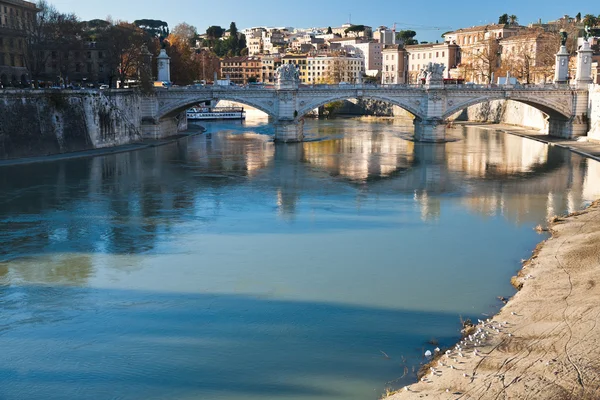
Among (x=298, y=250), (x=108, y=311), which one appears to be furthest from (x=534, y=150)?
(x=108, y=311)

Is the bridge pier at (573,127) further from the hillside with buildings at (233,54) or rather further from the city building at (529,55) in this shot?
the city building at (529,55)

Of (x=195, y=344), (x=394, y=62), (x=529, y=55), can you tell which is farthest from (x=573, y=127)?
(x=394, y=62)

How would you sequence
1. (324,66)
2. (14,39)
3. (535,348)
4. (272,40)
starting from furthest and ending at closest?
1. (272,40)
2. (324,66)
3. (14,39)
4. (535,348)

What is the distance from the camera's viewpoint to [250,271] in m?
14.4

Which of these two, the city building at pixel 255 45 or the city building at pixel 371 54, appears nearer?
the city building at pixel 371 54

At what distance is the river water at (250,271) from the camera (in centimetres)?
983

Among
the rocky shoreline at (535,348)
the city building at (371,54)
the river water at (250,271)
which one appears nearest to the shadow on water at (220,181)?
the river water at (250,271)

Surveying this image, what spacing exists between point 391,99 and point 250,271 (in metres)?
28.8

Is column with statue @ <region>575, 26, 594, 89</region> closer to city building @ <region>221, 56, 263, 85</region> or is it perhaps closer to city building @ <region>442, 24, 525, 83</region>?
city building @ <region>442, 24, 525, 83</region>

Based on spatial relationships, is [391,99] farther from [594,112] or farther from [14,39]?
[14,39]

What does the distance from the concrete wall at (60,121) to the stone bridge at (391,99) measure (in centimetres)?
322

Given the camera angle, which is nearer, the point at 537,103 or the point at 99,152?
the point at 99,152

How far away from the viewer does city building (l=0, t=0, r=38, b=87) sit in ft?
133

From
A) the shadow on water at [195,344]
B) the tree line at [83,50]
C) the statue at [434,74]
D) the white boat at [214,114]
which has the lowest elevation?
the shadow on water at [195,344]
